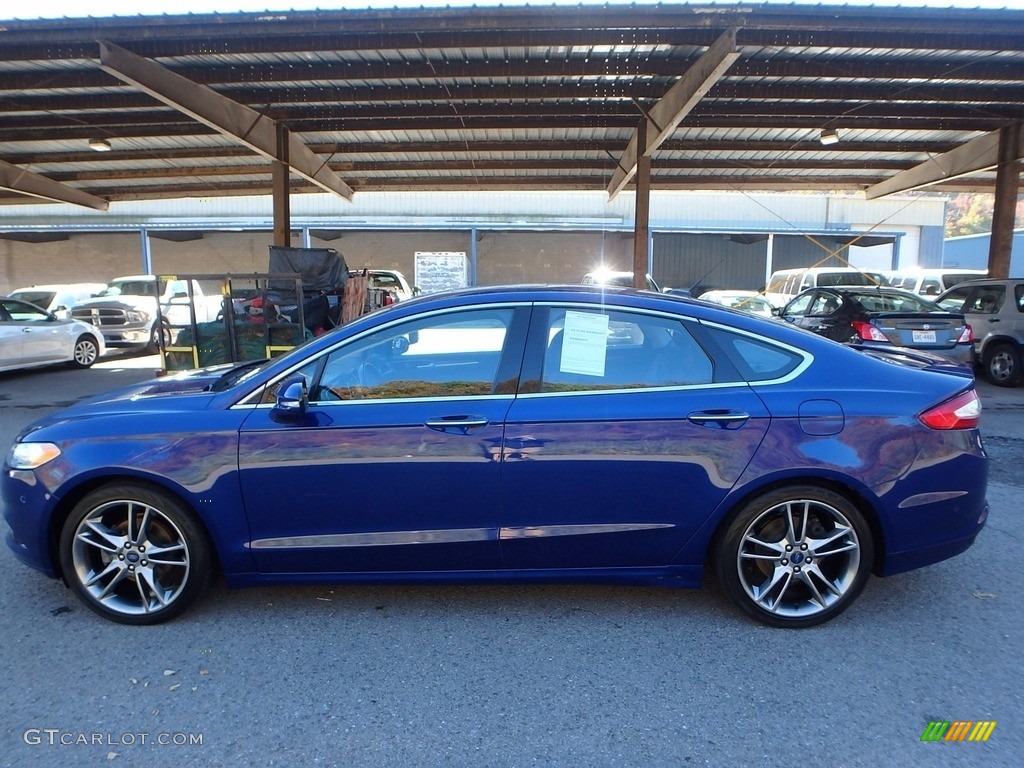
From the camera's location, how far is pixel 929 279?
17734 mm

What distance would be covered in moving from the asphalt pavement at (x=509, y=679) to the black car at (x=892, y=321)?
19.1 feet

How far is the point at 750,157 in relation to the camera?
51.5 ft

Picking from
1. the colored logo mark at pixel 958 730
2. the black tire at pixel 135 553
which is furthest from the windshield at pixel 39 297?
the colored logo mark at pixel 958 730

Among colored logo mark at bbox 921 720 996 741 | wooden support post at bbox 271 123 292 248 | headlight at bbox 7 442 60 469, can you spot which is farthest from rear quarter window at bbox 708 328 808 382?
wooden support post at bbox 271 123 292 248

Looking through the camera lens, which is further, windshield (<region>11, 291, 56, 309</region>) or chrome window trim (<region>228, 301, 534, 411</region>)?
windshield (<region>11, 291, 56, 309</region>)

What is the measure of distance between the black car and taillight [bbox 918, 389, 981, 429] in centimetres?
538

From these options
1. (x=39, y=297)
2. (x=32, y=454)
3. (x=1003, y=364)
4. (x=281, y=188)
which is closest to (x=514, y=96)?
(x=281, y=188)

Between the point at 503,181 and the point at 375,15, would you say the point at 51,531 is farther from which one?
the point at 503,181

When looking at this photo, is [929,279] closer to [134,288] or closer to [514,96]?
[514,96]

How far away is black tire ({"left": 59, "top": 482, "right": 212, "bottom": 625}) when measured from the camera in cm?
323

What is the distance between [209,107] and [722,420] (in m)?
11.1

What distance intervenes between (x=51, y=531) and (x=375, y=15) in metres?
7.33

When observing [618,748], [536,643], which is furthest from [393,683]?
[618,748]

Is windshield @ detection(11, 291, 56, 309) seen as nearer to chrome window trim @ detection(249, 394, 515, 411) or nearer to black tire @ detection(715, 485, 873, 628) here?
chrome window trim @ detection(249, 394, 515, 411)
